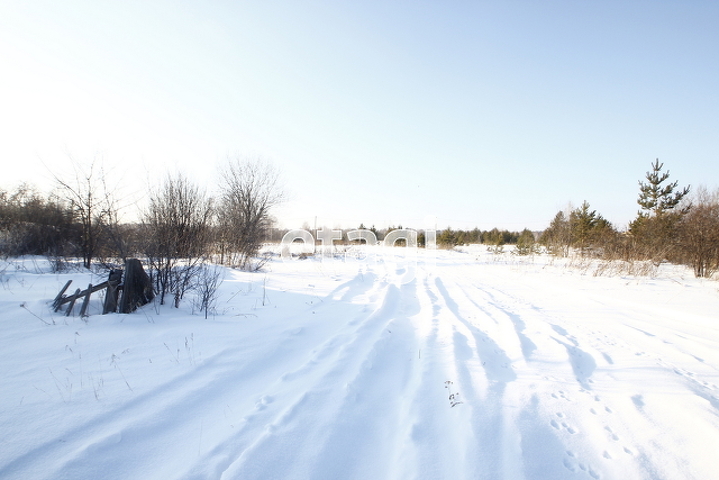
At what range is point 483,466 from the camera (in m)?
1.81

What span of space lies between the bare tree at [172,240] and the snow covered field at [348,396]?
1.82 ft

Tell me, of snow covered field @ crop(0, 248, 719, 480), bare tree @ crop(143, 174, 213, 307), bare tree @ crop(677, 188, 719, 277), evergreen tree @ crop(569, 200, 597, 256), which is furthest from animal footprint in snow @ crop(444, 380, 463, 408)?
evergreen tree @ crop(569, 200, 597, 256)

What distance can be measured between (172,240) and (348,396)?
4939 mm

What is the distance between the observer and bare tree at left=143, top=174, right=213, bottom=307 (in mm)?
5012

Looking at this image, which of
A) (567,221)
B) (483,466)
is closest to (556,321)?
(483,466)

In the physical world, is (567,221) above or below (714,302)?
above

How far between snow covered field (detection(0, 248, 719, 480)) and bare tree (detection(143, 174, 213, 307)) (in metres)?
0.55

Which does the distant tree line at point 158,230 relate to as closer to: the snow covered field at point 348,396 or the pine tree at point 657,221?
the snow covered field at point 348,396

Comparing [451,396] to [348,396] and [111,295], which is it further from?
[111,295]

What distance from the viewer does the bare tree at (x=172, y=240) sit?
5.01 metres

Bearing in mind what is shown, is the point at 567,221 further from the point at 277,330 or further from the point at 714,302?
the point at 277,330

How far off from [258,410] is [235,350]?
1.28 m

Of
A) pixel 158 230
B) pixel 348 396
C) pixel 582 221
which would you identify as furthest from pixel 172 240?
pixel 582 221

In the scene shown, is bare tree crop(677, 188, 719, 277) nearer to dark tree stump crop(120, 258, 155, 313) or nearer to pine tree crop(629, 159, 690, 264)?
pine tree crop(629, 159, 690, 264)
